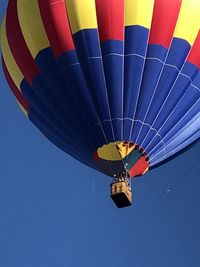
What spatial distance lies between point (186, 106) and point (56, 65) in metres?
3.17

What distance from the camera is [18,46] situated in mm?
31734

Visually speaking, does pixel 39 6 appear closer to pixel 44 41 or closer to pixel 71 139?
pixel 44 41

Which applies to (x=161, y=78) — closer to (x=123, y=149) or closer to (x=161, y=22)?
(x=161, y=22)

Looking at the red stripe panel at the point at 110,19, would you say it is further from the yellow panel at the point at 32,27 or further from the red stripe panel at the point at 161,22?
the yellow panel at the point at 32,27

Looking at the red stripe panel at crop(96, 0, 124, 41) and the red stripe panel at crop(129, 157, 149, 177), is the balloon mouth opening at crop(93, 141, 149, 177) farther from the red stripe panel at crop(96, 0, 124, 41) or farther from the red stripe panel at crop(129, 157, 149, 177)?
the red stripe panel at crop(96, 0, 124, 41)

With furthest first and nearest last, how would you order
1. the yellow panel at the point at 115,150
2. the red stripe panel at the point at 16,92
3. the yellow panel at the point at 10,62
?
1. the red stripe panel at the point at 16,92
2. the yellow panel at the point at 10,62
3. the yellow panel at the point at 115,150

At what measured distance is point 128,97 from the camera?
3002cm

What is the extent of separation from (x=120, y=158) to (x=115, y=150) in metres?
0.22

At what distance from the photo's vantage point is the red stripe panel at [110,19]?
30.2 meters

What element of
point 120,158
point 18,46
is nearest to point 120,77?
point 120,158

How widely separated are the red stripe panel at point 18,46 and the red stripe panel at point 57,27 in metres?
0.94

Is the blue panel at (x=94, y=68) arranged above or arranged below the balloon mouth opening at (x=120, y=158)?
above

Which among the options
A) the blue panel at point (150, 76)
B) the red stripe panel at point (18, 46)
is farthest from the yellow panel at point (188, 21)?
the red stripe panel at point (18, 46)

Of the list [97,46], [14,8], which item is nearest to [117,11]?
[97,46]
